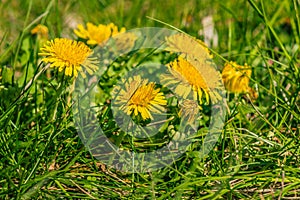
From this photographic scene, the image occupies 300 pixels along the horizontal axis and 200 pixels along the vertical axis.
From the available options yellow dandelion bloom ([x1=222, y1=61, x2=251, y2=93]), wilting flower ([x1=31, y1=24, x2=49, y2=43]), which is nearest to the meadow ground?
yellow dandelion bloom ([x1=222, y1=61, x2=251, y2=93])

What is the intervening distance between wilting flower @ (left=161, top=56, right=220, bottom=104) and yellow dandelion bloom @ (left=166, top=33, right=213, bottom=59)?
0.09 metres

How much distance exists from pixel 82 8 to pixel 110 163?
114cm

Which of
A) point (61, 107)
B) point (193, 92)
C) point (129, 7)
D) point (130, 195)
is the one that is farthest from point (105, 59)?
point (129, 7)

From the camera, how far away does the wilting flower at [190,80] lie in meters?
1.42

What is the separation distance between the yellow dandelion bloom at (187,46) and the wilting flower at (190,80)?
0.09 m

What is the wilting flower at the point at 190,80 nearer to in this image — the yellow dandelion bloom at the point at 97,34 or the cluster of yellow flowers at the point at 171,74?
the cluster of yellow flowers at the point at 171,74

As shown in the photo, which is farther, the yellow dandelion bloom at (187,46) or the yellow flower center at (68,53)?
the yellow dandelion bloom at (187,46)

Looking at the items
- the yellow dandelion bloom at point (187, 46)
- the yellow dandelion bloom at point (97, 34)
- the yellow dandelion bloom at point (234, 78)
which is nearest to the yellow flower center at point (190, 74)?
the yellow dandelion bloom at point (187, 46)

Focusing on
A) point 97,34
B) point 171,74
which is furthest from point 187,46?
point 97,34

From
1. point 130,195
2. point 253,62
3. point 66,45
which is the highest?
point 66,45

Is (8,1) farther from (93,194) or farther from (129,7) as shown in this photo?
(93,194)

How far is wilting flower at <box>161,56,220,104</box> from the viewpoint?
56.1 inches

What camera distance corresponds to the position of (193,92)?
4.69 feet

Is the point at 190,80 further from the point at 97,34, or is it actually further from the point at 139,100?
the point at 97,34
